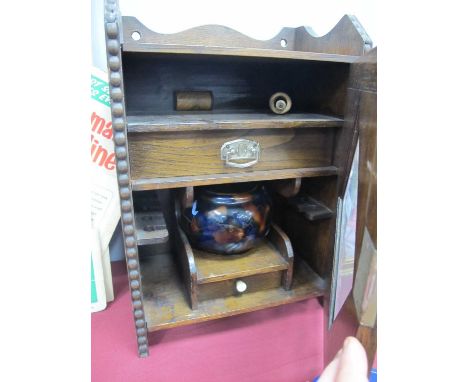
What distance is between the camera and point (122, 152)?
0.53m

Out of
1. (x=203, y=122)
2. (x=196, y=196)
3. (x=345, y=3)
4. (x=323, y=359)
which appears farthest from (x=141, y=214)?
(x=345, y=3)

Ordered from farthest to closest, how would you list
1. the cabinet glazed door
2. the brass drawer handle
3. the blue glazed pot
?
the blue glazed pot
the brass drawer handle
the cabinet glazed door

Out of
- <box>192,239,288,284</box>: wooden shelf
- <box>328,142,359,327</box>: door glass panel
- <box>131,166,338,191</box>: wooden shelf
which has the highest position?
<box>131,166,338,191</box>: wooden shelf

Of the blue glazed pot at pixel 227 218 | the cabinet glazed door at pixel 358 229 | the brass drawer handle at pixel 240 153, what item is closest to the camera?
the cabinet glazed door at pixel 358 229

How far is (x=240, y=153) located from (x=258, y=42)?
0.42m

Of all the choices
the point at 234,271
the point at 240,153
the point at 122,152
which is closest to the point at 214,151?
the point at 240,153

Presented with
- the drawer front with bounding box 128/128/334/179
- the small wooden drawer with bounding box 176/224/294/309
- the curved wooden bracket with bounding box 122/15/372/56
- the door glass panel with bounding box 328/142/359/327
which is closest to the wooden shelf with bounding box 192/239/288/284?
the small wooden drawer with bounding box 176/224/294/309

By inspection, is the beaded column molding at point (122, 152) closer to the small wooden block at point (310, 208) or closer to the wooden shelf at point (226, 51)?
the wooden shelf at point (226, 51)

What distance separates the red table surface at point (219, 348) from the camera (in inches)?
25.8

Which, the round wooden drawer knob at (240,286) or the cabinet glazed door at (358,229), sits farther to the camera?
the round wooden drawer knob at (240,286)

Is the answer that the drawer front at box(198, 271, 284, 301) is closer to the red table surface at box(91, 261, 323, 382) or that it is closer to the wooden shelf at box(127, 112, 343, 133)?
the red table surface at box(91, 261, 323, 382)

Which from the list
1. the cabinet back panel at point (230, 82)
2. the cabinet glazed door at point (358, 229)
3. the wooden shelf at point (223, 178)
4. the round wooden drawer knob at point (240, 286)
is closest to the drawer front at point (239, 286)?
the round wooden drawer knob at point (240, 286)

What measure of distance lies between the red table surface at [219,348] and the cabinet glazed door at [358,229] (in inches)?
3.1

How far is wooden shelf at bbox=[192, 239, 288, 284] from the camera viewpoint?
701 millimetres
